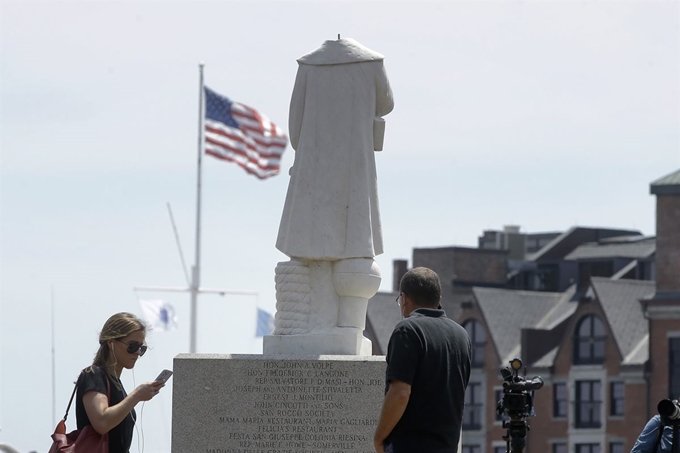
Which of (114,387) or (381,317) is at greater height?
(114,387)

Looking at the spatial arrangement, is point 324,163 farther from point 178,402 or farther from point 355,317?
point 178,402

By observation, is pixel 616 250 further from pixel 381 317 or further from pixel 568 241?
pixel 381 317

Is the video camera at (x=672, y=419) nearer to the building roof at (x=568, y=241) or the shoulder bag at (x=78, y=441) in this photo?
the shoulder bag at (x=78, y=441)

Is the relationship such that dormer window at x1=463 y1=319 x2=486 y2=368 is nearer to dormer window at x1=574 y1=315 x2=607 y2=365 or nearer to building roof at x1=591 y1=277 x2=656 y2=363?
dormer window at x1=574 y1=315 x2=607 y2=365

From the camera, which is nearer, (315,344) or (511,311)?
(315,344)

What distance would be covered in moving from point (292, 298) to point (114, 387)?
522 centimetres

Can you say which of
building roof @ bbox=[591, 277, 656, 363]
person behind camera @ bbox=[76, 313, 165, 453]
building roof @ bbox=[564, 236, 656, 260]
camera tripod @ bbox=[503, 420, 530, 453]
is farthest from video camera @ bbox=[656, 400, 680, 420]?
building roof @ bbox=[564, 236, 656, 260]

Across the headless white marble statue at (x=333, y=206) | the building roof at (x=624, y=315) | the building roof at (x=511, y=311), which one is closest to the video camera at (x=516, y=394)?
the headless white marble statue at (x=333, y=206)

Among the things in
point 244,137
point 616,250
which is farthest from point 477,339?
point 244,137

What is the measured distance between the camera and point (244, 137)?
48625mm

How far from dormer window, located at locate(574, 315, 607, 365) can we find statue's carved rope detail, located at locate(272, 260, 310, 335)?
58.1 meters

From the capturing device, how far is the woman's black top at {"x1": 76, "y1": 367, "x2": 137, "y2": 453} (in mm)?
11328

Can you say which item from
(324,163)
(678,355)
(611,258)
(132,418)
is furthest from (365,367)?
(611,258)

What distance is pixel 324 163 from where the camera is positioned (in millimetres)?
16609
